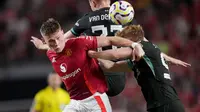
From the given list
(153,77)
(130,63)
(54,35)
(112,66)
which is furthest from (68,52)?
(153,77)

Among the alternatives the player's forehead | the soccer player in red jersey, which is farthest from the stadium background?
the player's forehead

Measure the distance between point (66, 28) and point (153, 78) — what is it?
8.33 meters

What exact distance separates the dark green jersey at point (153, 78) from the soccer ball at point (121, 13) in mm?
526

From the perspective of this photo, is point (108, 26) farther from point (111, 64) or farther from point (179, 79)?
point (179, 79)

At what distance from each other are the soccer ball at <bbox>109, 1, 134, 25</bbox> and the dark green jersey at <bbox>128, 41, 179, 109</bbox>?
1.73ft

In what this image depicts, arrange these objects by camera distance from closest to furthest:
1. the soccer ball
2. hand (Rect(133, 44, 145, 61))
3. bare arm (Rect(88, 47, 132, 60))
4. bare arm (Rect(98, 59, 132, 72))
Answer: hand (Rect(133, 44, 145, 61)) < bare arm (Rect(88, 47, 132, 60)) < bare arm (Rect(98, 59, 132, 72)) < the soccer ball

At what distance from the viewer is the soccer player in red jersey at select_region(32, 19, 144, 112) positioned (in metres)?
6.93

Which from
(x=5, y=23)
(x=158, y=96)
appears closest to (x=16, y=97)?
(x=5, y=23)

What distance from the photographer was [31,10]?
52.5 ft

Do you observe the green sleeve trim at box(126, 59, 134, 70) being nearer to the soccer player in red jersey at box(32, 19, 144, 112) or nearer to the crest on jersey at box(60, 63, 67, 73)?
the soccer player in red jersey at box(32, 19, 144, 112)

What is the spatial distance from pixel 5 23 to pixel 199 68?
20.3ft

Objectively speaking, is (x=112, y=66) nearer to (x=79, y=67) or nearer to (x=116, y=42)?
(x=79, y=67)

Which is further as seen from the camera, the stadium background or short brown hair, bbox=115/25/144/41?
the stadium background

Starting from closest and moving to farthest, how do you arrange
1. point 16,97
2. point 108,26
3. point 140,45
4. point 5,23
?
1. point 140,45
2. point 108,26
3. point 16,97
4. point 5,23
